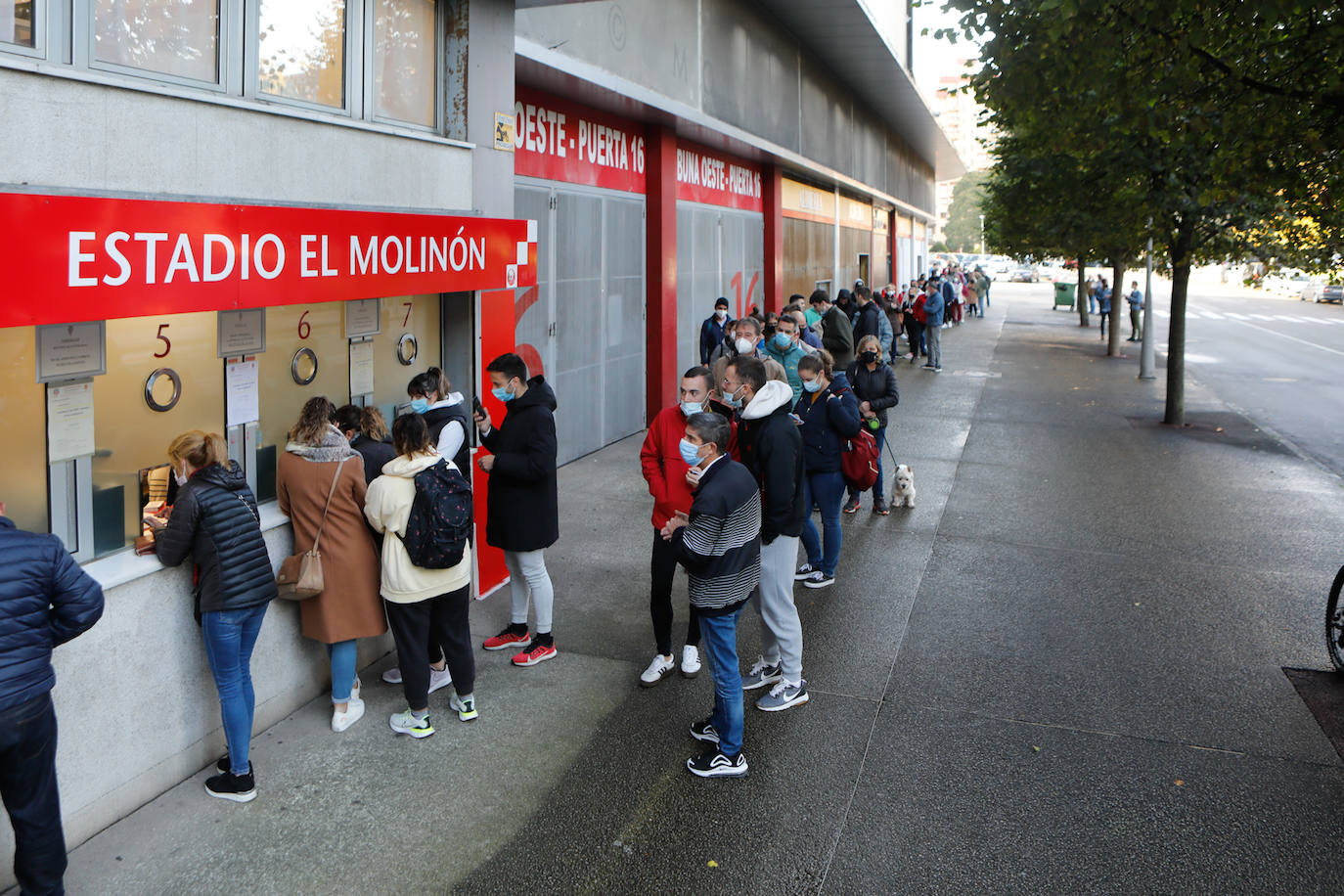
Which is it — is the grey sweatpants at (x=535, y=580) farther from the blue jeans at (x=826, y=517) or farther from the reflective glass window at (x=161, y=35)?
the reflective glass window at (x=161, y=35)

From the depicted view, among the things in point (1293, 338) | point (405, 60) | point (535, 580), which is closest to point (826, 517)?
point (535, 580)

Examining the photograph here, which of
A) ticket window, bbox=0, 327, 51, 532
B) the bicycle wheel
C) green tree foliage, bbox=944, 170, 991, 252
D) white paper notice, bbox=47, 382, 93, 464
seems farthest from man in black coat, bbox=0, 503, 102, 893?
green tree foliage, bbox=944, 170, 991, 252

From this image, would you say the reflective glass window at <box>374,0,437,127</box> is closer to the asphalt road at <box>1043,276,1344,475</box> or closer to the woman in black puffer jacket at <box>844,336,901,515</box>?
the woman in black puffer jacket at <box>844,336,901,515</box>

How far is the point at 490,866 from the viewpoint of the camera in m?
4.48

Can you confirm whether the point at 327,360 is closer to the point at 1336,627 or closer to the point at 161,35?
the point at 161,35


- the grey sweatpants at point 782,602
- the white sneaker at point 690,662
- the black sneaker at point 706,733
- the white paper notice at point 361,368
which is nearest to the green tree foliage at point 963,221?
the white paper notice at point 361,368

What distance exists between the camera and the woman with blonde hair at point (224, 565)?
4.71 m

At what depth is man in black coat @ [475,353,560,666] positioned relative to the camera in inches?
246

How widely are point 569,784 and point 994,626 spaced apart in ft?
11.4

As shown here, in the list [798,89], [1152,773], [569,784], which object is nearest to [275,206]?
[569,784]

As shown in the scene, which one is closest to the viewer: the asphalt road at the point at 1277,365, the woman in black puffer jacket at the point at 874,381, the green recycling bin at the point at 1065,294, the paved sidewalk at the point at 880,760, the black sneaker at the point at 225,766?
the paved sidewalk at the point at 880,760

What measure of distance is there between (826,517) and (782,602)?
91.1 inches

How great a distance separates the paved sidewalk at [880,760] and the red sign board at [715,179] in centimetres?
778

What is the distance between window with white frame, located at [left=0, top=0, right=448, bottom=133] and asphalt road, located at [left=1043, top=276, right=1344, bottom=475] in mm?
11543
